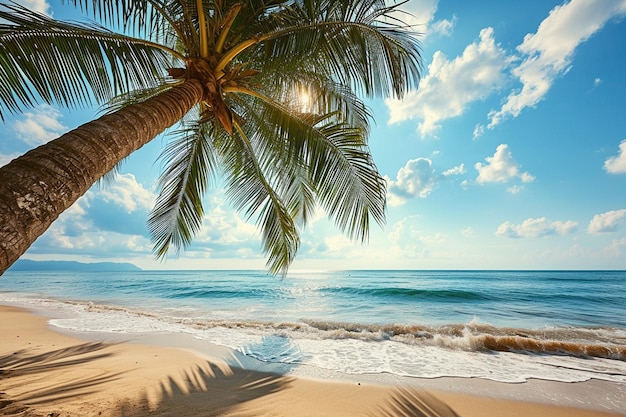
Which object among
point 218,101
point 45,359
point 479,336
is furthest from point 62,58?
point 479,336

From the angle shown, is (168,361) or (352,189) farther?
(168,361)

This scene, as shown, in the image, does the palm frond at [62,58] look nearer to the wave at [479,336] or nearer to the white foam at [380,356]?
Result: the white foam at [380,356]

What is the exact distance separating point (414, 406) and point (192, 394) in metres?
2.78

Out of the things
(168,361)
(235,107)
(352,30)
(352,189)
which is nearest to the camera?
(352,30)

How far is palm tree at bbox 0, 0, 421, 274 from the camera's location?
1.95 meters

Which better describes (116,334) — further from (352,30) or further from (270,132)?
(352,30)

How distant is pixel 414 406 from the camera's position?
3658 mm

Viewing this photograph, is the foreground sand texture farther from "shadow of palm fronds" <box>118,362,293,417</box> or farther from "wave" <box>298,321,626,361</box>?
"wave" <box>298,321,626,361</box>

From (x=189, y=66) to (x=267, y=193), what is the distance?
2.82 metres

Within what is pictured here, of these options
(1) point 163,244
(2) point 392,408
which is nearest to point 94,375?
(1) point 163,244

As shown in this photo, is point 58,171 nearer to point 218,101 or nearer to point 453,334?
point 218,101

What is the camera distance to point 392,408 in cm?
356

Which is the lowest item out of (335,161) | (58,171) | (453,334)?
(453,334)

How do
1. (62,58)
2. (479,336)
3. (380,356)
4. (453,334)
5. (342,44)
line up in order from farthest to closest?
(453,334) < (479,336) < (380,356) < (342,44) < (62,58)
